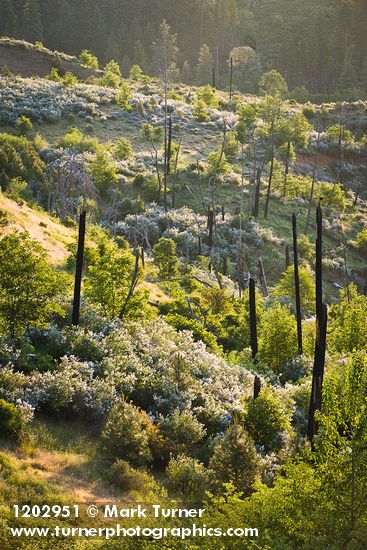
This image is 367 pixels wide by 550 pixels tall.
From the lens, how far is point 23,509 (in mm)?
15461

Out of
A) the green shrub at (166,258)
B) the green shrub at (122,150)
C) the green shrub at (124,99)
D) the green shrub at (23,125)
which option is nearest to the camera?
the green shrub at (166,258)

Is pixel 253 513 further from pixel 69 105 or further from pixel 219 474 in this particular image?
pixel 69 105

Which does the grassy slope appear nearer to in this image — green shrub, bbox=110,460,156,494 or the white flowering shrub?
green shrub, bbox=110,460,156,494

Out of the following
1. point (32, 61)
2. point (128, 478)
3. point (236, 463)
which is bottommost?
point (128, 478)

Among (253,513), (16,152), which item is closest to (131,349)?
(253,513)

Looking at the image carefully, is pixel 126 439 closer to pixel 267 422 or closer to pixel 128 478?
pixel 128 478

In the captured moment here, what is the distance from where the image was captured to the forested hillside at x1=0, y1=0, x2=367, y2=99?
133750mm

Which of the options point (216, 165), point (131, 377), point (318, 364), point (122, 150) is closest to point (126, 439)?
point (131, 377)

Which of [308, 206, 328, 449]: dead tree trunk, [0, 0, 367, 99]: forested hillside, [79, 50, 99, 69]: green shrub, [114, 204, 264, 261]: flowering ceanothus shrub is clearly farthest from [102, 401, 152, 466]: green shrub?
[0, 0, 367, 99]: forested hillside

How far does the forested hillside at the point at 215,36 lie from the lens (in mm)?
133750

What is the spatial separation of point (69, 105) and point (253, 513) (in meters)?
72.0

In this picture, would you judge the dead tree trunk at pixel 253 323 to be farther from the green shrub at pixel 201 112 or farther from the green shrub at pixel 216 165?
the green shrub at pixel 201 112

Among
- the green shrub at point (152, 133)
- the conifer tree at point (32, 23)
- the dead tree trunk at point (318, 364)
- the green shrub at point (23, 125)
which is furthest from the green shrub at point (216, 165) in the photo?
the conifer tree at point (32, 23)

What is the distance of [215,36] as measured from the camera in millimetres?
153250
